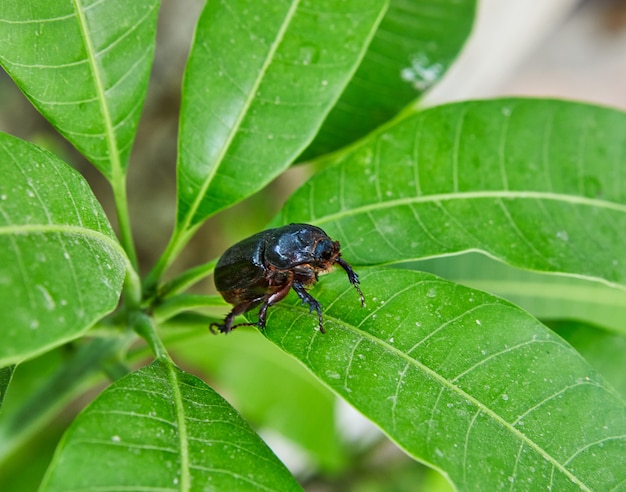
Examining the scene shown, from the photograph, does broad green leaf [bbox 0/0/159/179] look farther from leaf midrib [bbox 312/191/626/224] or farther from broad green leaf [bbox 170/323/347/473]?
broad green leaf [bbox 170/323/347/473]

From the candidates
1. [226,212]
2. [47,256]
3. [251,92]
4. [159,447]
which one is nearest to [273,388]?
[226,212]

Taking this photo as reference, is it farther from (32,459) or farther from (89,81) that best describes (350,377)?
(32,459)

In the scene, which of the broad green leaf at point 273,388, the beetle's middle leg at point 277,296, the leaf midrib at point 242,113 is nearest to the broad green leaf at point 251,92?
the leaf midrib at point 242,113

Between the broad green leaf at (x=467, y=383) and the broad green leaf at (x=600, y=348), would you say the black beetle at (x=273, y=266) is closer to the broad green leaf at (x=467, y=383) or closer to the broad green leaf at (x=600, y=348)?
the broad green leaf at (x=467, y=383)

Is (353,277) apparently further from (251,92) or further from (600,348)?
(600,348)

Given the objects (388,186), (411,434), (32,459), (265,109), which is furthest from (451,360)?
(32,459)
